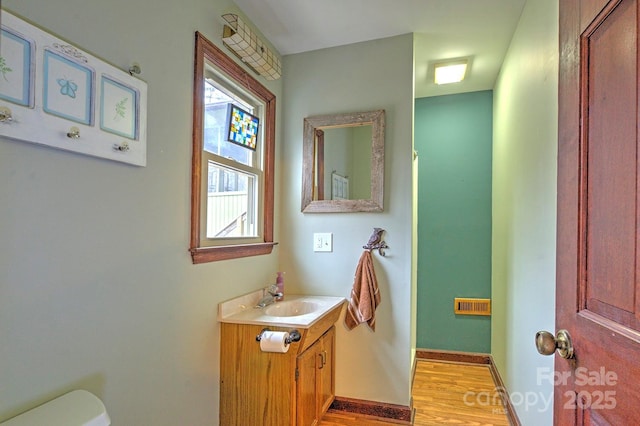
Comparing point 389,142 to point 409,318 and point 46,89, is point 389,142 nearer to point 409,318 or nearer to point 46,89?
point 409,318

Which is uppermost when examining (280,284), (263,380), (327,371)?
(280,284)

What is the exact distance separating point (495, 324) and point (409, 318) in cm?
116

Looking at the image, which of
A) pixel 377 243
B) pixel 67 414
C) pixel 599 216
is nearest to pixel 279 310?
pixel 377 243

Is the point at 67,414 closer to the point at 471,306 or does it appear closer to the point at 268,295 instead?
the point at 268,295

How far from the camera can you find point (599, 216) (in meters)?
0.77

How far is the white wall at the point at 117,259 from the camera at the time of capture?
979mm

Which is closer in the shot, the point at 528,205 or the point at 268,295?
the point at 528,205

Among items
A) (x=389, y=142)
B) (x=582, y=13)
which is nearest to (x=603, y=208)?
(x=582, y=13)

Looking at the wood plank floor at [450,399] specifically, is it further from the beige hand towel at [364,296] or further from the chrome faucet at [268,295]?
the chrome faucet at [268,295]

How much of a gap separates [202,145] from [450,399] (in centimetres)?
241

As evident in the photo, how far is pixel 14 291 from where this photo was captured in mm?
960

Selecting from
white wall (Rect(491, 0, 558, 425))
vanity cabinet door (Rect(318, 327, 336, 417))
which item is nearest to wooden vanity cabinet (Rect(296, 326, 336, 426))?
vanity cabinet door (Rect(318, 327, 336, 417))

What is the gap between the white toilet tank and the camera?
0.91 metres

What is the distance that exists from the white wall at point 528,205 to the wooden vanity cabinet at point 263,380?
1.13 meters
